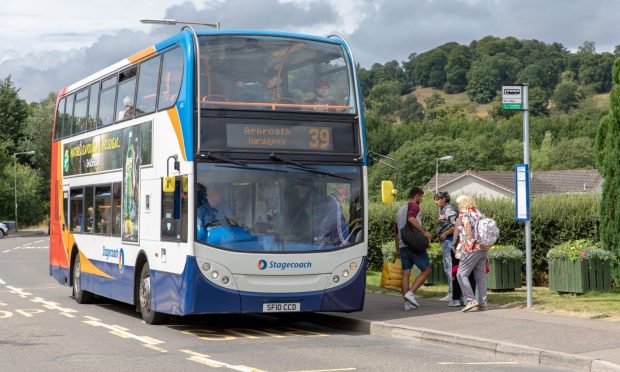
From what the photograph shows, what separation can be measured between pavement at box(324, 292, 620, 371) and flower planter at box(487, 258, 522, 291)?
2.81m

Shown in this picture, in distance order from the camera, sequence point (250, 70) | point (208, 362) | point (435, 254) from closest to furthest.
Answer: point (208, 362) → point (250, 70) → point (435, 254)

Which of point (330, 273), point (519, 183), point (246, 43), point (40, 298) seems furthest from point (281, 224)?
point (40, 298)

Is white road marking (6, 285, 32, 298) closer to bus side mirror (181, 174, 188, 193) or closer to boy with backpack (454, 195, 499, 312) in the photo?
bus side mirror (181, 174, 188, 193)

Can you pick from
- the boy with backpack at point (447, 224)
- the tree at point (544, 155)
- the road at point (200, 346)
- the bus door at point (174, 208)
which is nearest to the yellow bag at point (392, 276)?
the boy with backpack at point (447, 224)

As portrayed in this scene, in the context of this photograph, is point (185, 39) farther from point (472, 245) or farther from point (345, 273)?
point (472, 245)

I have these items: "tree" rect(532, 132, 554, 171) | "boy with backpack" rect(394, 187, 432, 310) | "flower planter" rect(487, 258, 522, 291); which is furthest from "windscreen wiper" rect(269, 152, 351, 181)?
"tree" rect(532, 132, 554, 171)

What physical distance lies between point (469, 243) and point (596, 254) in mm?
3978

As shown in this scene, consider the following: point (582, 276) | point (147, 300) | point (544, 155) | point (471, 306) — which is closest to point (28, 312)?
point (147, 300)

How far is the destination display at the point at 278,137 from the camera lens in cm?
1417

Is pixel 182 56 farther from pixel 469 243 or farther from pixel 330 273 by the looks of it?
pixel 469 243

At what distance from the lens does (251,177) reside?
14156 mm

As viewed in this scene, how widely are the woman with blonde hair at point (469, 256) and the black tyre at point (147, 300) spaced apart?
4461 millimetres

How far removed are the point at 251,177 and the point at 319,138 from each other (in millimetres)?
1153

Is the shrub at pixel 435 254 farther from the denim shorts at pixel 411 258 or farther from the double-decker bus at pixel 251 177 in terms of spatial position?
the double-decker bus at pixel 251 177
